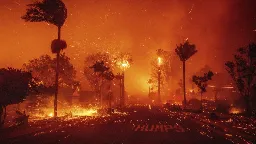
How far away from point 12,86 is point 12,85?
89mm

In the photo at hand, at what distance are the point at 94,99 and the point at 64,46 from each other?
64237mm

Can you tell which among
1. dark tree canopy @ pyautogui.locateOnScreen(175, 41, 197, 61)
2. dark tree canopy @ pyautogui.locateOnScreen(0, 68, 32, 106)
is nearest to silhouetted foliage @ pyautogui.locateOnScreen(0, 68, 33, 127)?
dark tree canopy @ pyautogui.locateOnScreen(0, 68, 32, 106)

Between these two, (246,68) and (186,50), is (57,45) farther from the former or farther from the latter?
(186,50)

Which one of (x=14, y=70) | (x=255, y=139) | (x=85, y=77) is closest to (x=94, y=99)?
(x=85, y=77)

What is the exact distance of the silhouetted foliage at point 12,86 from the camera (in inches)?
970

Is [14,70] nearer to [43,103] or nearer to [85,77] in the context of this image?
[43,103]

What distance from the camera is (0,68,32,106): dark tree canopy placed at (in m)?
24.6

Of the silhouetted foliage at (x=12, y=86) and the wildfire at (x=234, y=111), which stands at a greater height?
the silhouetted foliage at (x=12, y=86)

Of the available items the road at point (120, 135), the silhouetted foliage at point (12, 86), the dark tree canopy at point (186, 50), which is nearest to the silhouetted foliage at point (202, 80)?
the dark tree canopy at point (186, 50)

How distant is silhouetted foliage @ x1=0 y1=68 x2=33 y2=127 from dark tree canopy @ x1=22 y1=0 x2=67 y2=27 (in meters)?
19.3

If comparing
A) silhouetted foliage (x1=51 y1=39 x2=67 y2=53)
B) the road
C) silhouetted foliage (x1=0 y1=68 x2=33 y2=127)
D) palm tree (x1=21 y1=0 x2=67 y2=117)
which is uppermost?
palm tree (x1=21 y1=0 x2=67 y2=117)

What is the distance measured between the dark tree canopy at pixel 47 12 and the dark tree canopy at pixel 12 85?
19.3m

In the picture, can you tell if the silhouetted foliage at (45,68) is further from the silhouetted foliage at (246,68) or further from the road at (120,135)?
the road at (120,135)

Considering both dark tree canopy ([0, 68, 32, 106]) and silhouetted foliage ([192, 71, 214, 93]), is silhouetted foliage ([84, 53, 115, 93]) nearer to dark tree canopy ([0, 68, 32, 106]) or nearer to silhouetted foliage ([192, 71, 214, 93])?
silhouetted foliage ([192, 71, 214, 93])
